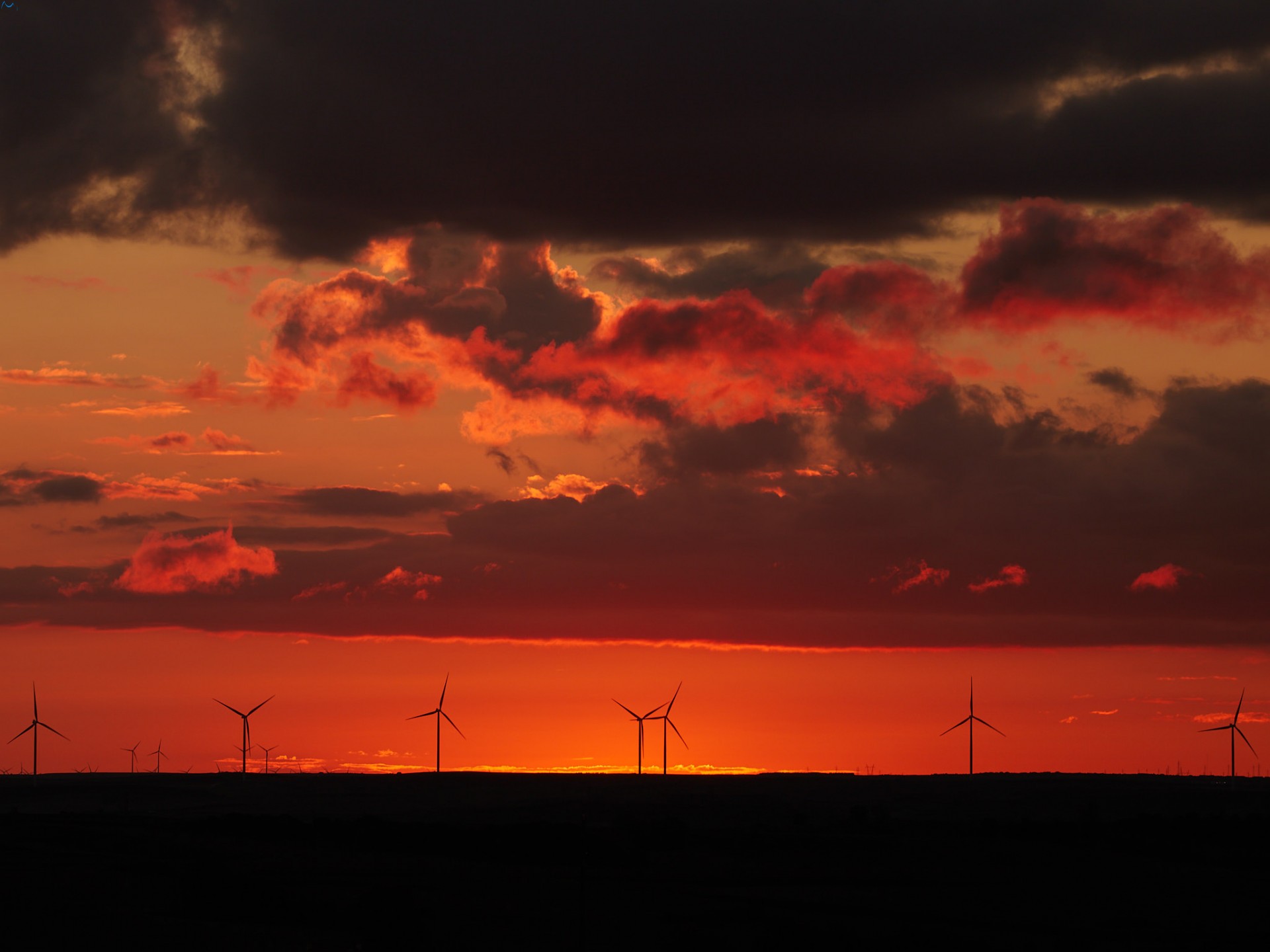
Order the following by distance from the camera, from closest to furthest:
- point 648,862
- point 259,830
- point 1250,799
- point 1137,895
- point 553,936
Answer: point 553,936, point 1137,895, point 648,862, point 259,830, point 1250,799

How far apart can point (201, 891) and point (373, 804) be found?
120681 mm

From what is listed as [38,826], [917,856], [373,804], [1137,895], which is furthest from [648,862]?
[373,804]

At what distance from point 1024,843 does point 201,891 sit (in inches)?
2401

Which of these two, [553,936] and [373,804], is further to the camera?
[373,804]

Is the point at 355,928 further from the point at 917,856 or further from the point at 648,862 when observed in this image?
the point at 917,856

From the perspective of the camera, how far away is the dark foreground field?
6769cm

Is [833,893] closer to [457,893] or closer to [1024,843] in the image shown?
[457,893]

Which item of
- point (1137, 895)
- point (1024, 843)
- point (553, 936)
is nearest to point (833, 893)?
point (1137, 895)

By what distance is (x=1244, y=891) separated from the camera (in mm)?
87750

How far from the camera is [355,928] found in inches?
2628

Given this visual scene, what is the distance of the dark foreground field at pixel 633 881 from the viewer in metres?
67.7

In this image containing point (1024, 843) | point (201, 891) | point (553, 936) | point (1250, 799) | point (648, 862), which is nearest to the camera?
point (553, 936)

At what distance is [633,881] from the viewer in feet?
286

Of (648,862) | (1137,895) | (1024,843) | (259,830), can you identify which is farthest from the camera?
(259,830)
